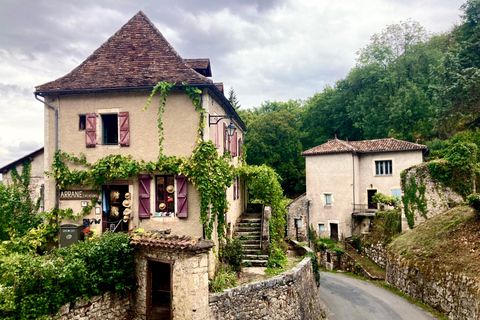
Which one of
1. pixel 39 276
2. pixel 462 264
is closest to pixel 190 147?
pixel 39 276

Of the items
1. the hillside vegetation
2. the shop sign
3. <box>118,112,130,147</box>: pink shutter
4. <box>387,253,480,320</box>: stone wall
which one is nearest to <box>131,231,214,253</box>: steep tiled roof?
the shop sign

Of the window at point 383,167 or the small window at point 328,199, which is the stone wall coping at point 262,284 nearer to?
the small window at point 328,199

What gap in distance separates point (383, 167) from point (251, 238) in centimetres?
1927

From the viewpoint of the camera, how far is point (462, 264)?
14.4m

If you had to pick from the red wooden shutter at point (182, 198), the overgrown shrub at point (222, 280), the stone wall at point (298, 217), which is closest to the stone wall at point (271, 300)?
the overgrown shrub at point (222, 280)

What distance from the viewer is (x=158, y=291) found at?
9742mm

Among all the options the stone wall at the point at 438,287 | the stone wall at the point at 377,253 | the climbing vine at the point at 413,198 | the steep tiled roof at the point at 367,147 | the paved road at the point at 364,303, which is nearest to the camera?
the stone wall at the point at 438,287

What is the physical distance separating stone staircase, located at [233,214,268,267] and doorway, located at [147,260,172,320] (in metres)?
4.74

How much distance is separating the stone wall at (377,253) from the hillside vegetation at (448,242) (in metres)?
2.42

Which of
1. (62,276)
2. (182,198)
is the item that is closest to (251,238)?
(182,198)

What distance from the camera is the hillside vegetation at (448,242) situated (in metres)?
14.4

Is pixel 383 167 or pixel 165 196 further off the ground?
pixel 383 167

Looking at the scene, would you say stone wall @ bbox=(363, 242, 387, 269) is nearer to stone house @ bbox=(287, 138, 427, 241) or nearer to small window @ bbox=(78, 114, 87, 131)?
stone house @ bbox=(287, 138, 427, 241)

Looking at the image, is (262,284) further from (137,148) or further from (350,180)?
(350,180)
